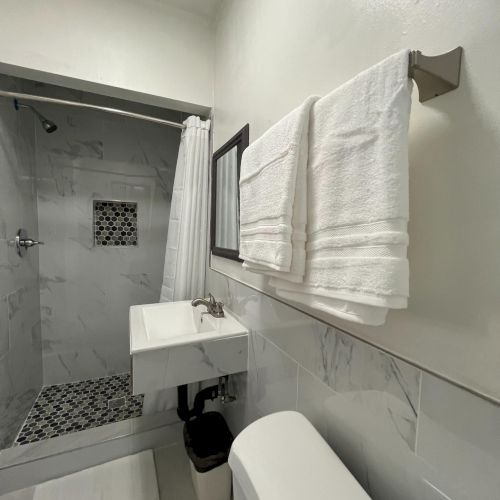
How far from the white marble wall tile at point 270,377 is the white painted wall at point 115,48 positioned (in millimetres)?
1513

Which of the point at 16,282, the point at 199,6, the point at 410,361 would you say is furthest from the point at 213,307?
the point at 199,6

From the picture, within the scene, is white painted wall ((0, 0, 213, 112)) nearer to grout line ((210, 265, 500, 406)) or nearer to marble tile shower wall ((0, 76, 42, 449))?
marble tile shower wall ((0, 76, 42, 449))

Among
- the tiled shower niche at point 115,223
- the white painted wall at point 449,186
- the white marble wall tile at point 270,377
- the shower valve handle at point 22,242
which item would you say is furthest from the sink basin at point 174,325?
the tiled shower niche at point 115,223

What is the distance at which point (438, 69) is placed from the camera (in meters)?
0.46

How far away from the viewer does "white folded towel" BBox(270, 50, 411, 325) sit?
0.46m

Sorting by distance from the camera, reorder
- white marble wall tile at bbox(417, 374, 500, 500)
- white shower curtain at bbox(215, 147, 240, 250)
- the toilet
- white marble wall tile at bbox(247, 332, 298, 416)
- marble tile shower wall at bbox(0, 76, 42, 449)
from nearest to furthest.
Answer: white marble wall tile at bbox(417, 374, 500, 500), the toilet, white marble wall tile at bbox(247, 332, 298, 416), white shower curtain at bbox(215, 147, 240, 250), marble tile shower wall at bbox(0, 76, 42, 449)

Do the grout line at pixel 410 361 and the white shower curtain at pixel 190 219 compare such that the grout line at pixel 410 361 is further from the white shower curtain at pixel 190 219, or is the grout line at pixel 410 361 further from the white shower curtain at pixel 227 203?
the white shower curtain at pixel 190 219

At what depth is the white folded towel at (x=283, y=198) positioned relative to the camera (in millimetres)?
666

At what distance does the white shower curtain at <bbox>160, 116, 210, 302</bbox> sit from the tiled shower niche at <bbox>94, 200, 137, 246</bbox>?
78 cm

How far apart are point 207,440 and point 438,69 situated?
64.6 inches

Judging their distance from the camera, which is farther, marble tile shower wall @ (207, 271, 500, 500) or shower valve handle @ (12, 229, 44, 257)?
shower valve handle @ (12, 229, 44, 257)

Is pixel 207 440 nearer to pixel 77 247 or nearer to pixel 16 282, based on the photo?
pixel 16 282

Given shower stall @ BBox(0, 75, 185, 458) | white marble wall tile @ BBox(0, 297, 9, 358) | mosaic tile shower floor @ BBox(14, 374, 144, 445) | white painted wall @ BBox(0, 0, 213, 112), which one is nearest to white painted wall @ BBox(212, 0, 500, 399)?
white painted wall @ BBox(0, 0, 213, 112)

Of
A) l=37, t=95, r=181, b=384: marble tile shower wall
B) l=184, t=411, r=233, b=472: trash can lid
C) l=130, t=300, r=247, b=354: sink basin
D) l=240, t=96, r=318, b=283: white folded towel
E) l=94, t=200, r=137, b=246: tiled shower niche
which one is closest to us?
l=240, t=96, r=318, b=283: white folded towel
